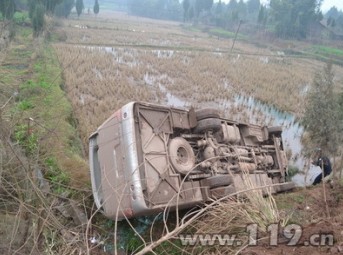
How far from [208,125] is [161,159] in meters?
1.22

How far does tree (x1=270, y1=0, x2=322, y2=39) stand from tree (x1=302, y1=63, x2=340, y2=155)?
172ft

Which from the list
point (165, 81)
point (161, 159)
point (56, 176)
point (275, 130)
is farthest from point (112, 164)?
point (165, 81)

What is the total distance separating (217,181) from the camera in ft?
18.0

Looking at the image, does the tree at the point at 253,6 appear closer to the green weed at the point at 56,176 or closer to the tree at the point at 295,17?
the tree at the point at 295,17

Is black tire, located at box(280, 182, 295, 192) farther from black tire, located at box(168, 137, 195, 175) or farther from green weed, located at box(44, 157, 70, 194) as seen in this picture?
green weed, located at box(44, 157, 70, 194)

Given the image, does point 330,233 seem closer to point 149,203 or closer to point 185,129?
point 149,203

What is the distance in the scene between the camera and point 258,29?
65250 mm

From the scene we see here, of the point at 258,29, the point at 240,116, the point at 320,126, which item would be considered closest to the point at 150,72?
the point at 240,116

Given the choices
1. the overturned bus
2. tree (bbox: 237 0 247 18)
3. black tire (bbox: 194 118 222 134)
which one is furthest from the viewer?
tree (bbox: 237 0 247 18)

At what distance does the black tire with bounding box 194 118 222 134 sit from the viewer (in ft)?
20.1

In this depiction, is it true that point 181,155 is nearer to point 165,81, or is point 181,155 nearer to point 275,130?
point 275,130

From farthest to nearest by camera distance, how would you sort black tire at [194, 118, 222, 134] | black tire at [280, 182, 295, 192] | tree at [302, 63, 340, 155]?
tree at [302, 63, 340, 155]
black tire at [280, 182, 295, 192]
black tire at [194, 118, 222, 134]

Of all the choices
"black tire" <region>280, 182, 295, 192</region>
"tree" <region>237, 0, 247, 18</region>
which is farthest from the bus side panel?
"tree" <region>237, 0, 247, 18</region>

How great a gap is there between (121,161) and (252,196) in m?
1.78
